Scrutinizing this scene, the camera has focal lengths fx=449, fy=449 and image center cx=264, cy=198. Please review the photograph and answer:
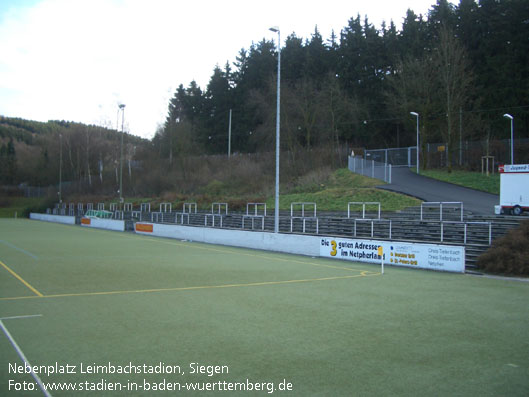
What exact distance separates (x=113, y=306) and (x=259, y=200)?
34957mm

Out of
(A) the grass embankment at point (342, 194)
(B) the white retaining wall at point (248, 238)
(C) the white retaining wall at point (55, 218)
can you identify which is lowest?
(C) the white retaining wall at point (55, 218)

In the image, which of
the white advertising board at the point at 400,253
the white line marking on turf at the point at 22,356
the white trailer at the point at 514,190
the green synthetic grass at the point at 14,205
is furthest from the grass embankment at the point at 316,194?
the green synthetic grass at the point at 14,205

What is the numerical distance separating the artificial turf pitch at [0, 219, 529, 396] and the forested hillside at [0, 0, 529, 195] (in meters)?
35.9

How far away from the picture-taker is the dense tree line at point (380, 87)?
1969 inches

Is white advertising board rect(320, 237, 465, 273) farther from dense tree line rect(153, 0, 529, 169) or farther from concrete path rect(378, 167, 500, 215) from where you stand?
dense tree line rect(153, 0, 529, 169)

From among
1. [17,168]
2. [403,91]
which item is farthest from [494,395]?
[17,168]

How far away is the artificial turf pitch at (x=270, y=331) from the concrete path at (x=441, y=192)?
51.7 ft

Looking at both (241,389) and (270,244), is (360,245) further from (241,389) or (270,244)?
(241,389)

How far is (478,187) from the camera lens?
123ft

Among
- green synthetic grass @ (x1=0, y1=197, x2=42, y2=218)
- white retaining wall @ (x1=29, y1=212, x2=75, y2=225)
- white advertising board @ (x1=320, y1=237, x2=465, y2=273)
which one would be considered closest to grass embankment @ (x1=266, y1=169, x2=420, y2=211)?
white advertising board @ (x1=320, y1=237, x2=465, y2=273)

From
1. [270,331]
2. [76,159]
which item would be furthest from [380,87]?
[76,159]

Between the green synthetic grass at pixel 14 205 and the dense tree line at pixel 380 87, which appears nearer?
the dense tree line at pixel 380 87

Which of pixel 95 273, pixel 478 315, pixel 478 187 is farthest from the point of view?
pixel 478 187

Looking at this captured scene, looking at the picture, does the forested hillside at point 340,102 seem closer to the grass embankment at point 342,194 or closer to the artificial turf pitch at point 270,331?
the grass embankment at point 342,194
